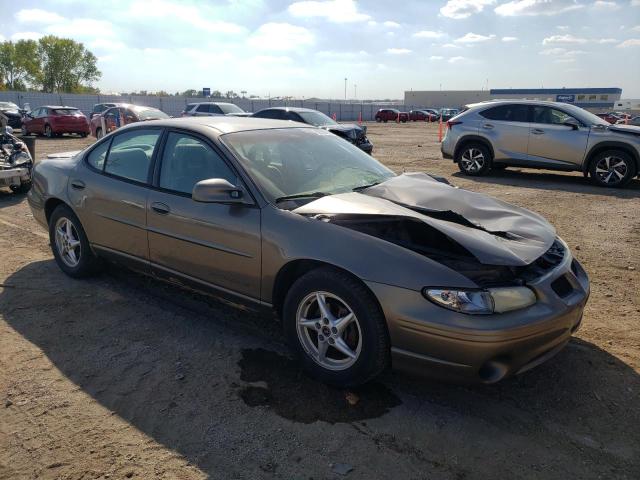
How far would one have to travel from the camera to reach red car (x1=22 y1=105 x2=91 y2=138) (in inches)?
914

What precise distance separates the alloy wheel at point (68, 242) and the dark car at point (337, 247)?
13.5 inches

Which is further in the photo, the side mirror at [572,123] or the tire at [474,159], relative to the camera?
the tire at [474,159]

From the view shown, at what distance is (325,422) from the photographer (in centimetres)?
281

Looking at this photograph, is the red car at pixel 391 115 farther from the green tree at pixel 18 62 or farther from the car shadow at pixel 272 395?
the green tree at pixel 18 62

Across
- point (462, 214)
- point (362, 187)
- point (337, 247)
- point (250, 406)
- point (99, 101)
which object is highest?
point (99, 101)

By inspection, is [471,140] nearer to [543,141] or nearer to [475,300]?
[543,141]

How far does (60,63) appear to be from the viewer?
94938 millimetres

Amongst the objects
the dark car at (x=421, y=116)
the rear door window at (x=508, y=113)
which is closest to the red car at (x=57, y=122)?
the rear door window at (x=508, y=113)

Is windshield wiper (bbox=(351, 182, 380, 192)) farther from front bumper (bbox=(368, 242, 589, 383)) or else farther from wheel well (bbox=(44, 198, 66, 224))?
wheel well (bbox=(44, 198, 66, 224))

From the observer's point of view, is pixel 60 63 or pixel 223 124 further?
pixel 60 63

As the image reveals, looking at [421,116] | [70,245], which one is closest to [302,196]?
[70,245]

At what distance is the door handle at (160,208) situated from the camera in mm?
3809

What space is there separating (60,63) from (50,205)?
105977 millimetres

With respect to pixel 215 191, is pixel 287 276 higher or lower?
lower
